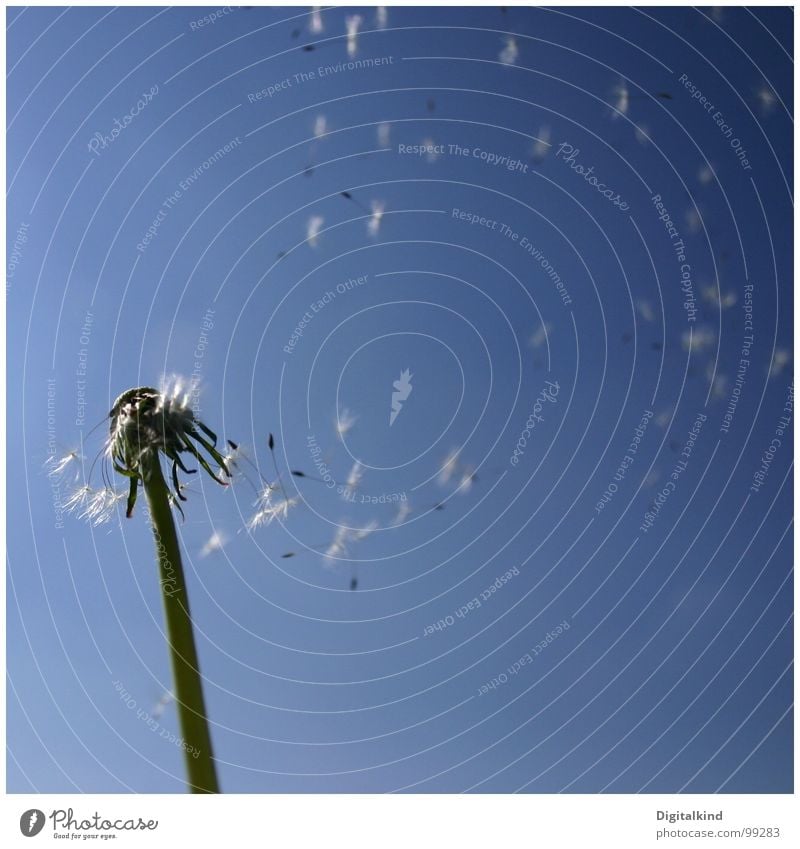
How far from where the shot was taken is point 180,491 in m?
11.3

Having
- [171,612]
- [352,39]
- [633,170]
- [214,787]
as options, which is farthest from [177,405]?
[633,170]

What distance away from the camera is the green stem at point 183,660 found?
32.1 ft

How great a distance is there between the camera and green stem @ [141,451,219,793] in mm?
9773
